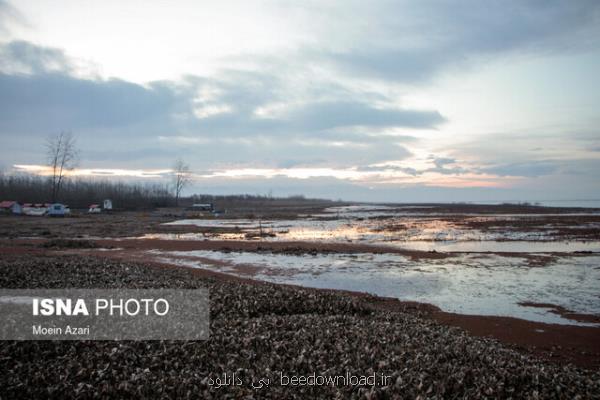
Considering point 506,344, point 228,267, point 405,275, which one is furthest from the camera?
point 228,267

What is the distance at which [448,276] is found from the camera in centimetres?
2377

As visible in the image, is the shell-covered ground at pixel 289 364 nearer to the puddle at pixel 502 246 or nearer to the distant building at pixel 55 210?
the puddle at pixel 502 246

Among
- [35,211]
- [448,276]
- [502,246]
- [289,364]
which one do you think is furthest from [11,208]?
[289,364]

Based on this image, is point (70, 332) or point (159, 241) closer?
point (70, 332)

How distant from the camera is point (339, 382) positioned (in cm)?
806

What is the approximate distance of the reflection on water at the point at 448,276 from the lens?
708 inches

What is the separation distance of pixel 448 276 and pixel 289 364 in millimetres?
17856

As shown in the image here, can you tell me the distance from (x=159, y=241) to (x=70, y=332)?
101 ft

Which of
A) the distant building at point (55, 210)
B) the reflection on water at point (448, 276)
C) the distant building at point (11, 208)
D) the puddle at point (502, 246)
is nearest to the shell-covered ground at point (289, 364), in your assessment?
the reflection on water at point (448, 276)

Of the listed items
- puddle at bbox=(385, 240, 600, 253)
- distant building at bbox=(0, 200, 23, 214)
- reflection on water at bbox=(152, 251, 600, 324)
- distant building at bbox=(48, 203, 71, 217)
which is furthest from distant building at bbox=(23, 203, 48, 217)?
puddle at bbox=(385, 240, 600, 253)

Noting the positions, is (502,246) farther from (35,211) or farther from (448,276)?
(35,211)

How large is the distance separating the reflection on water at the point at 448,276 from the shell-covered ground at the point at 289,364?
6.75 meters

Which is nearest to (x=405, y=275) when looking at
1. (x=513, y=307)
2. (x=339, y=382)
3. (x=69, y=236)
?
(x=513, y=307)

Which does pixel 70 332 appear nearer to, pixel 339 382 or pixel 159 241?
pixel 339 382
